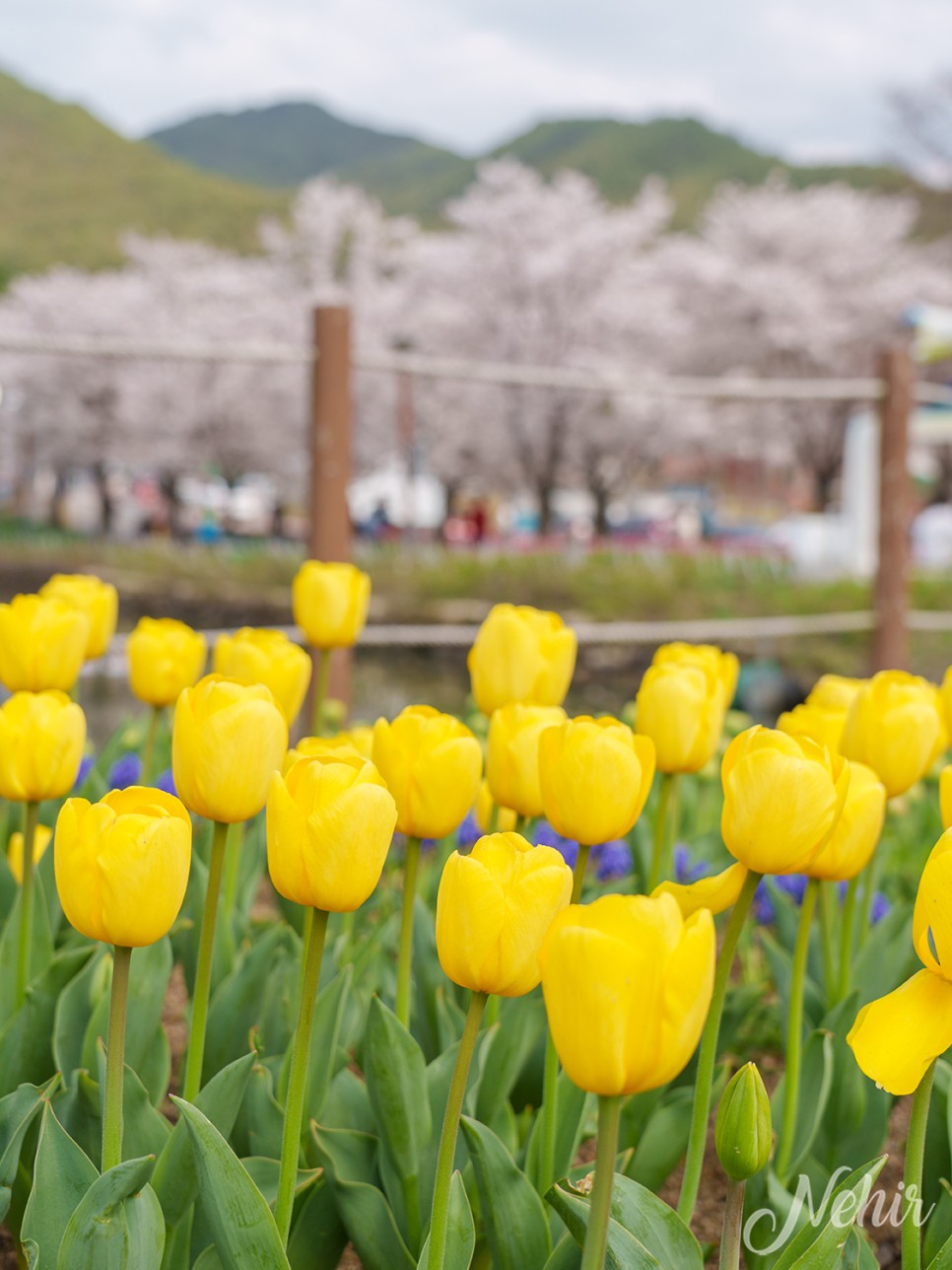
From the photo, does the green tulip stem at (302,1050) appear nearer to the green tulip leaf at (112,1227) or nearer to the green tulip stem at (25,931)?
the green tulip leaf at (112,1227)

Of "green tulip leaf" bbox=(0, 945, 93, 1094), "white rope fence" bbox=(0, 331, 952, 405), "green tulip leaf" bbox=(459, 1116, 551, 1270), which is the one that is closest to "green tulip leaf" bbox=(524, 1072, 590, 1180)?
"green tulip leaf" bbox=(459, 1116, 551, 1270)

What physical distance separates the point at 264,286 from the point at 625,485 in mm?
9093

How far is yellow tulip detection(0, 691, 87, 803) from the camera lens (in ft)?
3.56

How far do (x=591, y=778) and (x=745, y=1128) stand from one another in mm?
262

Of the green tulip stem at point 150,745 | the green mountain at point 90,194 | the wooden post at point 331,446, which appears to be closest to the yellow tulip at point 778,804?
the green tulip stem at point 150,745

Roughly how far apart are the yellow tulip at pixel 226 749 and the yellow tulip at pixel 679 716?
39 cm

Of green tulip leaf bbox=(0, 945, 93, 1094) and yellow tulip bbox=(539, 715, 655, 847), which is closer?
yellow tulip bbox=(539, 715, 655, 847)

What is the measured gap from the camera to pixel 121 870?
0.79 m

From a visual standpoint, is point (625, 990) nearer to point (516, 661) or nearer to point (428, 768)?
point (428, 768)

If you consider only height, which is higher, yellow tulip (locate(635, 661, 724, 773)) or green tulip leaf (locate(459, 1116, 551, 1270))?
yellow tulip (locate(635, 661, 724, 773))

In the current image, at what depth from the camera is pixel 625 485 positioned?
66.4ft

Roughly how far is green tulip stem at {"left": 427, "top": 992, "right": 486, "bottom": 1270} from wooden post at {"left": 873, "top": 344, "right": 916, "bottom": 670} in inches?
140

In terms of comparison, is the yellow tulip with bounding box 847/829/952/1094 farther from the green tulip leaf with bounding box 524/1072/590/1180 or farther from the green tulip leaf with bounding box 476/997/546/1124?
the green tulip leaf with bounding box 476/997/546/1124

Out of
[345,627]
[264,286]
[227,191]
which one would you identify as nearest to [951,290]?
[264,286]
